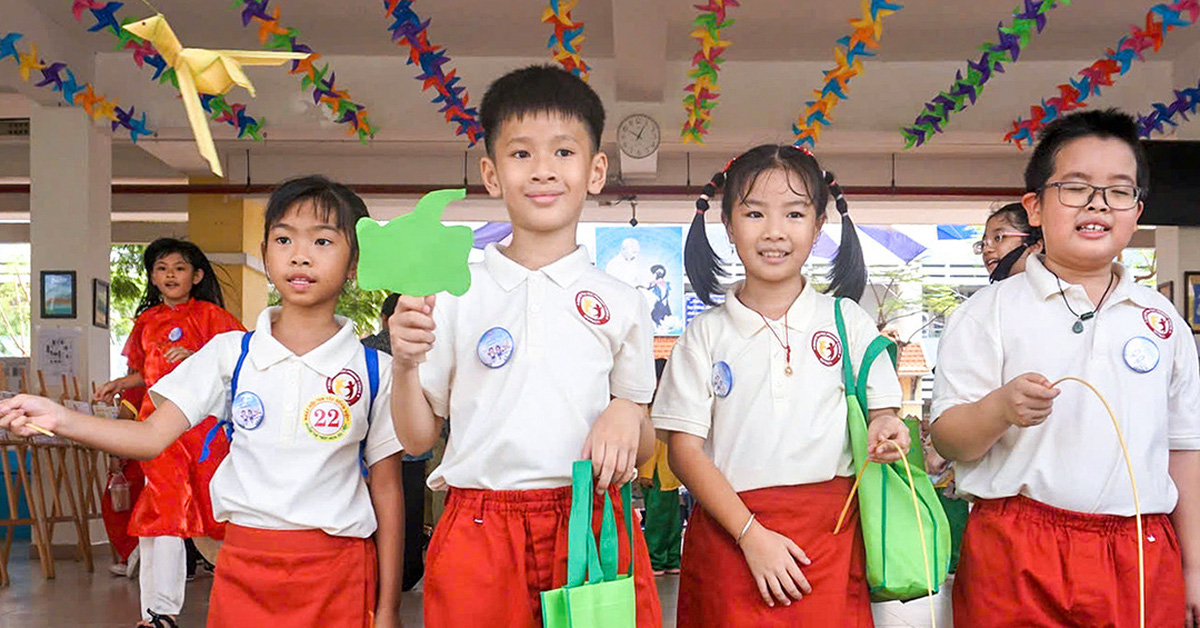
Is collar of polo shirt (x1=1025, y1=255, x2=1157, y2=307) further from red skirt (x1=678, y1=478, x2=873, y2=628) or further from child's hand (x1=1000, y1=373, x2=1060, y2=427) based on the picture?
red skirt (x1=678, y1=478, x2=873, y2=628)

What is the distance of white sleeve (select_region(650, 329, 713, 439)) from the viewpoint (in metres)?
2.03

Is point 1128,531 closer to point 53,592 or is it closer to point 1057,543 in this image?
point 1057,543

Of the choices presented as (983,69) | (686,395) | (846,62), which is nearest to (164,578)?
(686,395)

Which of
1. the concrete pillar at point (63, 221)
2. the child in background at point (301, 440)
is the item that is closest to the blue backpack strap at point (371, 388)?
the child in background at point (301, 440)

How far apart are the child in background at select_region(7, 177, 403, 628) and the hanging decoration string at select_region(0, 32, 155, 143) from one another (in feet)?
15.9

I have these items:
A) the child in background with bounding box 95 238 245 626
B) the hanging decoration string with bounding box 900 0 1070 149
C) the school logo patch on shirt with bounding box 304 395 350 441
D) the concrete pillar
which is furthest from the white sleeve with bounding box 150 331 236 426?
the concrete pillar

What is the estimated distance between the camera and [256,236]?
11.2 metres

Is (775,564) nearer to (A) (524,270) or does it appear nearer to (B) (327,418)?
(A) (524,270)

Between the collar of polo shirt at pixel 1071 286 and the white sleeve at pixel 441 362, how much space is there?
0.98 m

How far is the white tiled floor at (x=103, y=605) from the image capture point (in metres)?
4.62

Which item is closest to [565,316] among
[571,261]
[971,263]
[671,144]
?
[571,261]

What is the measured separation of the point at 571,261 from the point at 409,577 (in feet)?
11.9

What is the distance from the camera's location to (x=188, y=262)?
A: 4.62 meters

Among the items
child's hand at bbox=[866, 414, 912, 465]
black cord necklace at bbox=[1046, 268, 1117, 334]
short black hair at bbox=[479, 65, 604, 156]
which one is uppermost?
short black hair at bbox=[479, 65, 604, 156]
